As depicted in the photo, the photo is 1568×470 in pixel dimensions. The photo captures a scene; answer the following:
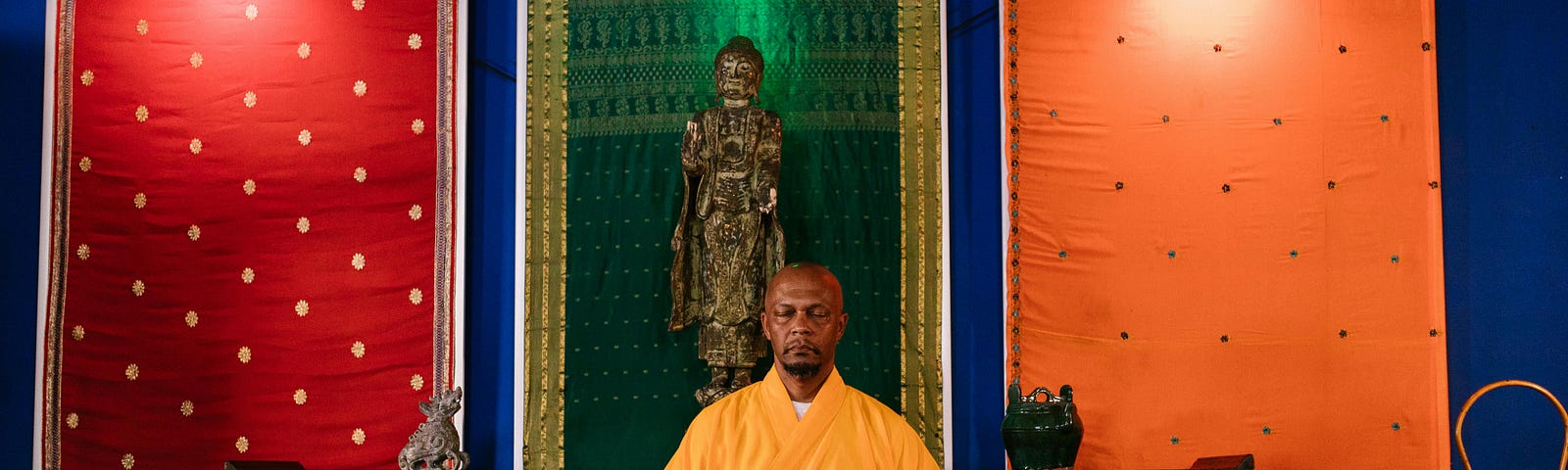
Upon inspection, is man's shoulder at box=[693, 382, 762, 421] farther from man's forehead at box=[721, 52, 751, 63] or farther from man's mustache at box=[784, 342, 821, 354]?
man's forehead at box=[721, 52, 751, 63]

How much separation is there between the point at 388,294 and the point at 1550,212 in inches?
160

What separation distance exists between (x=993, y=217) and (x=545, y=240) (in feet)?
5.24

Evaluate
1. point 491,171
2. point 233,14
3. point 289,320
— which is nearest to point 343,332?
point 289,320

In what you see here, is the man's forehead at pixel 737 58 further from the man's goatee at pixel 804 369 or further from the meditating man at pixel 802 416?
the man's goatee at pixel 804 369

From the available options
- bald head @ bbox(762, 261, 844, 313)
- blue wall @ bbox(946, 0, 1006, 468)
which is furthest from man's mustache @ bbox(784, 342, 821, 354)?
blue wall @ bbox(946, 0, 1006, 468)

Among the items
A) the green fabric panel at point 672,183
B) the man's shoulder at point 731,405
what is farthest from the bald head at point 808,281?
the green fabric panel at point 672,183

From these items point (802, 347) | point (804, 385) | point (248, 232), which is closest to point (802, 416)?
point (804, 385)

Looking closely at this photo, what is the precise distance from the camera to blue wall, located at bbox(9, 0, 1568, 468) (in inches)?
201

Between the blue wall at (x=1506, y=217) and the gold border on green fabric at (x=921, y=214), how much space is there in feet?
5.81

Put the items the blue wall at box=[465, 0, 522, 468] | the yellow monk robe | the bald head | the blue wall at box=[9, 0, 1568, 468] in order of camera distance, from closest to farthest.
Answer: the yellow monk robe, the bald head, the blue wall at box=[9, 0, 1568, 468], the blue wall at box=[465, 0, 522, 468]

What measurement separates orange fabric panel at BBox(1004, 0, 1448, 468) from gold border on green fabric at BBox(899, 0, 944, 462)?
27 centimetres

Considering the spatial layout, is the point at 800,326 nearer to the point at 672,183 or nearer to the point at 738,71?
the point at 738,71

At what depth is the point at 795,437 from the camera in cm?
375

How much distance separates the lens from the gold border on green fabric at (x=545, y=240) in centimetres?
517
